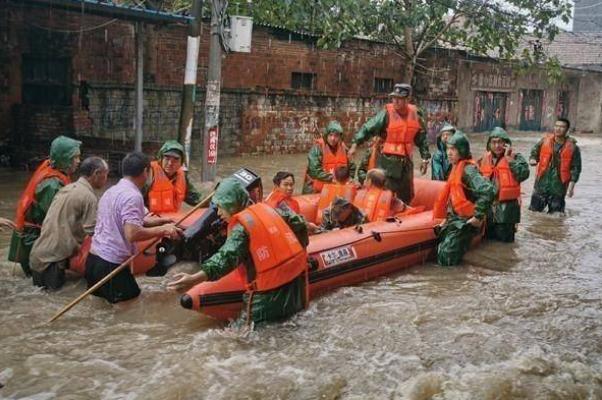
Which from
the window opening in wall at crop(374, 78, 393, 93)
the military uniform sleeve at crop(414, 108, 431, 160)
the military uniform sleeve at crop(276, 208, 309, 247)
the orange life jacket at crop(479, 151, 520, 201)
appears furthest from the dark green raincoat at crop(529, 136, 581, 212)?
the window opening in wall at crop(374, 78, 393, 93)

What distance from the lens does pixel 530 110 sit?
2719 cm

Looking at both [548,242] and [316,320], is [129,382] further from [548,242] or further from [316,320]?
[548,242]

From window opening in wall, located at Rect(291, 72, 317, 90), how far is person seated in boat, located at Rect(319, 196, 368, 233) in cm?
1014

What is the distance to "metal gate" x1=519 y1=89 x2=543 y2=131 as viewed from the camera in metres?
26.8

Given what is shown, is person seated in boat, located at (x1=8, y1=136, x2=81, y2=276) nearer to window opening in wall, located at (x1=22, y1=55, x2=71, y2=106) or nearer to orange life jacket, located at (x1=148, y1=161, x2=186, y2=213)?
orange life jacket, located at (x1=148, y1=161, x2=186, y2=213)

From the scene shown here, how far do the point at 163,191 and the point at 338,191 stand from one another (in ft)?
6.19

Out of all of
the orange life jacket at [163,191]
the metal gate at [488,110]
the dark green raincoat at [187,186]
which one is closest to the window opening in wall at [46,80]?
the dark green raincoat at [187,186]

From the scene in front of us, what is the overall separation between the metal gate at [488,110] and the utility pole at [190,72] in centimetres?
1541

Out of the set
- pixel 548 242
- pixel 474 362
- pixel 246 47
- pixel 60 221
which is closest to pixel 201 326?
pixel 60 221

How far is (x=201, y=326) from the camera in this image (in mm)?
5242

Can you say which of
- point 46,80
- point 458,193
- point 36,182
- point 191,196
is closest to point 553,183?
point 458,193

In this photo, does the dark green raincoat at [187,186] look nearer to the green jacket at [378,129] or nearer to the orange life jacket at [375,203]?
the orange life jacket at [375,203]

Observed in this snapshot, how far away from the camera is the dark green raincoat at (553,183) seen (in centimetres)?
952

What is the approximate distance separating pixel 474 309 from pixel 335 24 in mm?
10397
